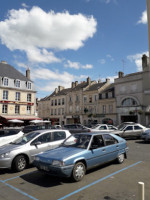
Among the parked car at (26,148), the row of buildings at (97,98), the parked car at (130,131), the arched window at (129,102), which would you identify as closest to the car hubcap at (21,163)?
the parked car at (26,148)

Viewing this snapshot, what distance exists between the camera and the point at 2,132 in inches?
422

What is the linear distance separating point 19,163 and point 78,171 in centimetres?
→ 251

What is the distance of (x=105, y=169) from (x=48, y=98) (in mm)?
48711

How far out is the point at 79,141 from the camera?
255 inches

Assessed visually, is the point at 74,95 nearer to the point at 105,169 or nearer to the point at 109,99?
the point at 109,99

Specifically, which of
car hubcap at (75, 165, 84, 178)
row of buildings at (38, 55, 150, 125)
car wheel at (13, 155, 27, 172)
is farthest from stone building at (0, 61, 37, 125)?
car hubcap at (75, 165, 84, 178)

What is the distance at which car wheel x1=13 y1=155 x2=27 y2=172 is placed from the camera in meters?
6.47

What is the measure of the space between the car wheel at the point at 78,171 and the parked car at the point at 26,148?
221 cm

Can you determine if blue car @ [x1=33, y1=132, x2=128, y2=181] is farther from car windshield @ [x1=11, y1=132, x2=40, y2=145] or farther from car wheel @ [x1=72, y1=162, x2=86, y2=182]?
car windshield @ [x1=11, y1=132, x2=40, y2=145]

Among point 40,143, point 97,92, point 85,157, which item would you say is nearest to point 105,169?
point 85,157

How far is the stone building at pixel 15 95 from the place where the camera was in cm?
3112

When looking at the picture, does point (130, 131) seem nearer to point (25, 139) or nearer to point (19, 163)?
point (25, 139)

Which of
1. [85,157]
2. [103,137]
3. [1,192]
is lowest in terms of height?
[1,192]

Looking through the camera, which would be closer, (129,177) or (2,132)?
(129,177)
